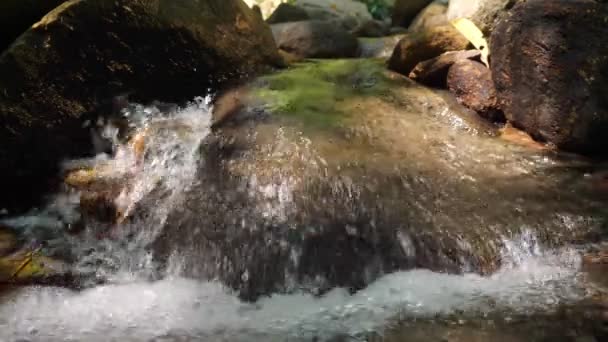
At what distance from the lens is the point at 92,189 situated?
411 cm

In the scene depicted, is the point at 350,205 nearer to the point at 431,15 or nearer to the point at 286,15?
the point at 431,15

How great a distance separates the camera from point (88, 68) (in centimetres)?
461

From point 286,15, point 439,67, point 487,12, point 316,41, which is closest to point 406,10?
point 286,15

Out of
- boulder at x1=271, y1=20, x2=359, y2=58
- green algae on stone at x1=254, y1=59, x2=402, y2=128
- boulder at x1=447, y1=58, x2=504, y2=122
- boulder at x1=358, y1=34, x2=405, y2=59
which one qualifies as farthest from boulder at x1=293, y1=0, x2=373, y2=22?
boulder at x1=447, y1=58, x2=504, y2=122

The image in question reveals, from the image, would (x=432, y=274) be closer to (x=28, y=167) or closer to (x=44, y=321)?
(x=44, y=321)

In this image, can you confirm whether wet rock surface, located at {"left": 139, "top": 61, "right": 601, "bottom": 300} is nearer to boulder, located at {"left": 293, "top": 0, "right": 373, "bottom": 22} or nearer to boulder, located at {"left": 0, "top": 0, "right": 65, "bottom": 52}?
boulder, located at {"left": 0, "top": 0, "right": 65, "bottom": 52}

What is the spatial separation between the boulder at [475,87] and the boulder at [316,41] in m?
2.36

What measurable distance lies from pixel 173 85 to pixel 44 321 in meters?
2.84

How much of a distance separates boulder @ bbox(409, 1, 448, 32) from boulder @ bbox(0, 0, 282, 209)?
3764 mm

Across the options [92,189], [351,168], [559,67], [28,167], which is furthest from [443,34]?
[28,167]

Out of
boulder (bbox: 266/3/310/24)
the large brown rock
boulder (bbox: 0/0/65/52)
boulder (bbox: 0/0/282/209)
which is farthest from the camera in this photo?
boulder (bbox: 266/3/310/24)

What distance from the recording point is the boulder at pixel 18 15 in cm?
448

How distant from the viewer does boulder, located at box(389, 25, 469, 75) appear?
542cm

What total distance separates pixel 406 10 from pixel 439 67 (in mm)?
4827
